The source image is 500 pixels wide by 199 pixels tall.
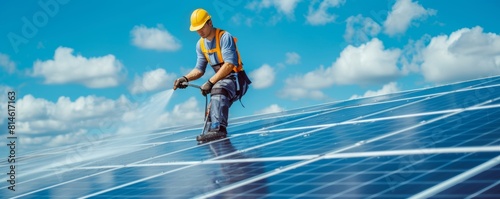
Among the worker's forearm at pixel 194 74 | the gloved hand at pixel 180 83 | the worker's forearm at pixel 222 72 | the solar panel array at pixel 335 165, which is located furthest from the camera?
the worker's forearm at pixel 194 74

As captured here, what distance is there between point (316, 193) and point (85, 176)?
4728 mm

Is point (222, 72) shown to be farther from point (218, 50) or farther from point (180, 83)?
point (180, 83)

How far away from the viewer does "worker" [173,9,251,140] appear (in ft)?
31.3

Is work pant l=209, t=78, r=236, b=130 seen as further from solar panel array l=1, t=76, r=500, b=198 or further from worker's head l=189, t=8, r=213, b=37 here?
worker's head l=189, t=8, r=213, b=37

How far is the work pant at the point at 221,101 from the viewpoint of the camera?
9531mm

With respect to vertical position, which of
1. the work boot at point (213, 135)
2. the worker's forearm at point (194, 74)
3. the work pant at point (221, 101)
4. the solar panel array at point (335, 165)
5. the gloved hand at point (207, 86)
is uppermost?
the worker's forearm at point (194, 74)

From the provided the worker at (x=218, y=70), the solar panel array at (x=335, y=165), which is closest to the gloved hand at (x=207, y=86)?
the worker at (x=218, y=70)

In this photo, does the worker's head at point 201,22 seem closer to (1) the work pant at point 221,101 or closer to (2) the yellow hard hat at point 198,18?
(2) the yellow hard hat at point 198,18

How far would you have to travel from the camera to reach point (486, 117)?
6.28 meters

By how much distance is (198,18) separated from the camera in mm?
9617

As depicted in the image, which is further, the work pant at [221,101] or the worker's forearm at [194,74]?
the worker's forearm at [194,74]

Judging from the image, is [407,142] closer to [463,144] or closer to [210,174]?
[463,144]

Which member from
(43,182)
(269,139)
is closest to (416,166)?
(269,139)

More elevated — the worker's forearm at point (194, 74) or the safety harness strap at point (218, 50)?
the safety harness strap at point (218, 50)
